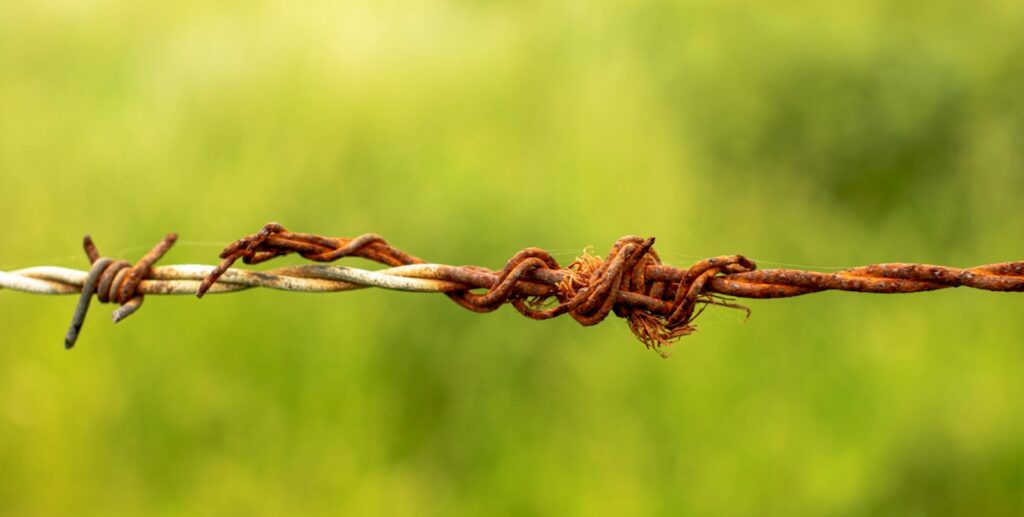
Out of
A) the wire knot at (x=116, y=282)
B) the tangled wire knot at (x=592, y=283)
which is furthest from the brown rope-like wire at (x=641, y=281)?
the wire knot at (x=116, y=282)

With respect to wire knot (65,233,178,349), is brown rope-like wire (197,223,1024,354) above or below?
above

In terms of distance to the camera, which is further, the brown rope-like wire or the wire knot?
the wire knot

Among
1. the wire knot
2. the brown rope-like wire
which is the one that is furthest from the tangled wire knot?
the wire knot

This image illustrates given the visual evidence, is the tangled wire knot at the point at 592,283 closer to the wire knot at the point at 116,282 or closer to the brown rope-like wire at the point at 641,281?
the brown rope-like wire at the point at 641,281

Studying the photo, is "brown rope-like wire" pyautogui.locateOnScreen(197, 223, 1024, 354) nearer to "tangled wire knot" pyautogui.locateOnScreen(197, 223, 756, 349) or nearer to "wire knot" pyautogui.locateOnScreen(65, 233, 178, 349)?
"tangled wire knot" pyautogui.locateOnScreen(197, 223, 756, 349)

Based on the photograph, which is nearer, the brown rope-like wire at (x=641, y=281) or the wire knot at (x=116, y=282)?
the brown rope-like wire at (x=641, y=281)

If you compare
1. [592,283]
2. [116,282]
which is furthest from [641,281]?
[116,282]

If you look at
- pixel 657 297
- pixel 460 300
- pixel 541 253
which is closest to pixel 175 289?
pixel 460 300

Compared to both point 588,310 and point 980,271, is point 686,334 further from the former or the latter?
point 980,271
